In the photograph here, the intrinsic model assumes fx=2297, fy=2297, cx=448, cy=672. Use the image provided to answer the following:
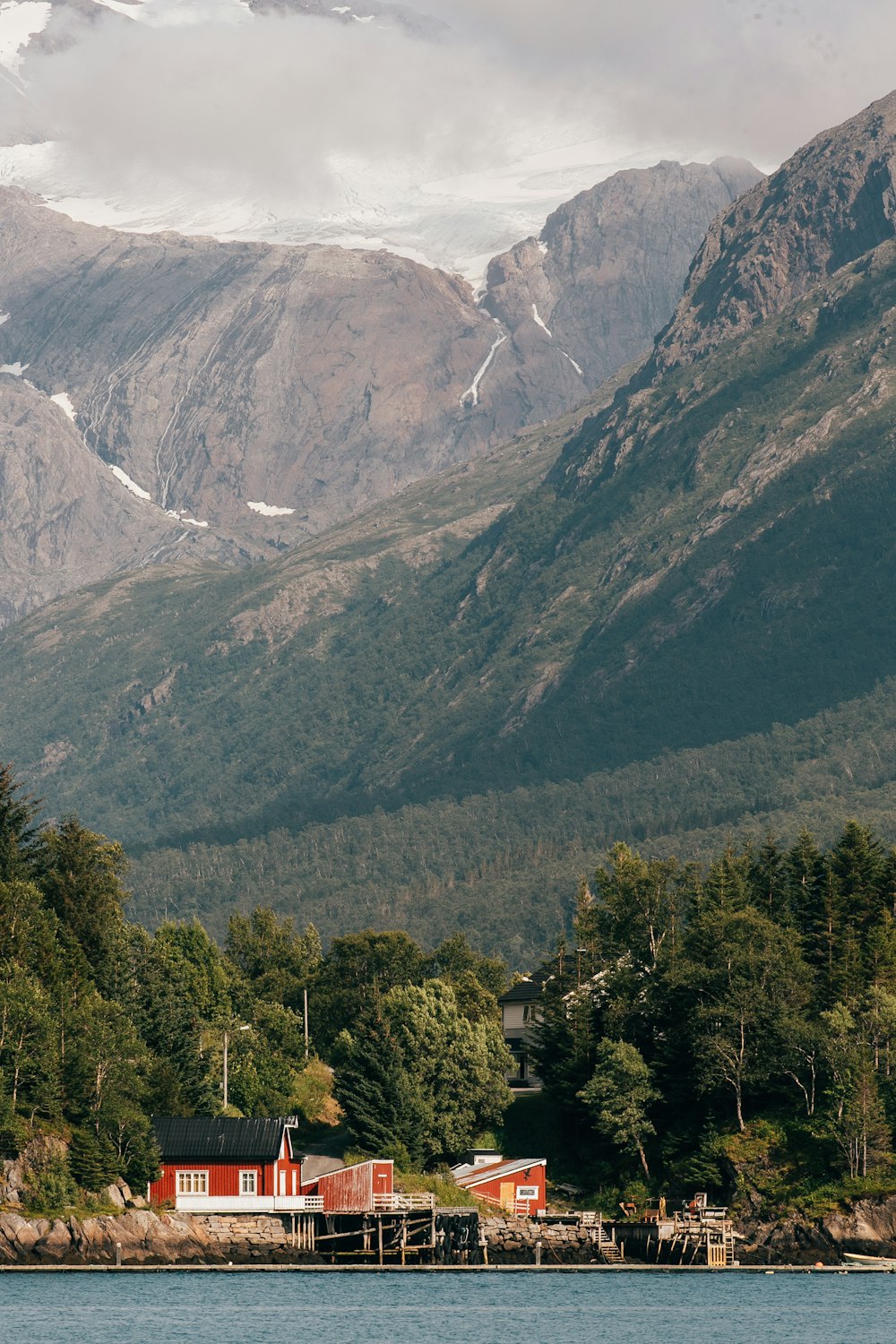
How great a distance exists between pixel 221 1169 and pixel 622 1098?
24.6m

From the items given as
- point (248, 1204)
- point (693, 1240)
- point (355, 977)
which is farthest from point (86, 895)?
point (693, 1240)

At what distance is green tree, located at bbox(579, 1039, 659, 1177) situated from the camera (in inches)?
5428

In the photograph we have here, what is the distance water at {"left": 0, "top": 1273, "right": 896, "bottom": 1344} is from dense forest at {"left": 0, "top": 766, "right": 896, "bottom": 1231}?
9.26 m

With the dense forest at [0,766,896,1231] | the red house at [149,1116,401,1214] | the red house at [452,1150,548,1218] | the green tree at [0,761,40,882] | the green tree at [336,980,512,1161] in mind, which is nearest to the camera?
the dense forest at [0,766,896,1231]

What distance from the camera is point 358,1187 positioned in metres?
131

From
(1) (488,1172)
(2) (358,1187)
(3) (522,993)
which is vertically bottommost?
(2) (358,1187)

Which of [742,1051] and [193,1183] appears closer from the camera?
[193,1183]

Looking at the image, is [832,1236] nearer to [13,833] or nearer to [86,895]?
[86,895]

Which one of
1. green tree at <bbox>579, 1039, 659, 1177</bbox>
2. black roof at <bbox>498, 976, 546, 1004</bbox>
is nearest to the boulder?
green tree at <bbox>579, 1039, 659, 1177</bbox>

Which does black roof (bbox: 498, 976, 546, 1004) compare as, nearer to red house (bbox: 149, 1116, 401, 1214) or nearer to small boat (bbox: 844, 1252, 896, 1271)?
red house (bbox: 149, 1116, 401, 1214)

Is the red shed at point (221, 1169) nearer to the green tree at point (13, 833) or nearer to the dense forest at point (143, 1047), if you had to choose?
the dense forest at point (143, 1047)

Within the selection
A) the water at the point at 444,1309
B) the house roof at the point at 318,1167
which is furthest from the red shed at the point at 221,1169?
the water at the point at 444,1309

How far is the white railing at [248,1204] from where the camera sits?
131 metres

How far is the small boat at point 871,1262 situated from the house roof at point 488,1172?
1917 centimetres
